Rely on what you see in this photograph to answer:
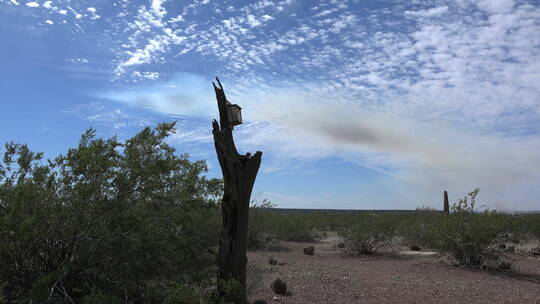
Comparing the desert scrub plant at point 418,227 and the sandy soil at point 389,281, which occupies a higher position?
the desert scrub plant at point 418,227

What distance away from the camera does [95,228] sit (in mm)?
5594

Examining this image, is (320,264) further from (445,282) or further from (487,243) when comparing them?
(487,243)

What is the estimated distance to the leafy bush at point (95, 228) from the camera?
529 cm

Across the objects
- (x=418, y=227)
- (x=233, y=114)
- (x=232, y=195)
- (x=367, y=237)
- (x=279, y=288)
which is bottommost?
(x=279, y=288)

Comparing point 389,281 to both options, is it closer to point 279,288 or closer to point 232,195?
point 279,288

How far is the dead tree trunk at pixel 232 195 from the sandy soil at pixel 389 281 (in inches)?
67.8

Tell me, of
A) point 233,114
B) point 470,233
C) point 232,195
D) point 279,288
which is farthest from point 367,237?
point 233,114

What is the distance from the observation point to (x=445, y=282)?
1076cm

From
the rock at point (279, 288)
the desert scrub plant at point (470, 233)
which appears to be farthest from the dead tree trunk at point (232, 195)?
the desert scrub plant at point (470, 233)

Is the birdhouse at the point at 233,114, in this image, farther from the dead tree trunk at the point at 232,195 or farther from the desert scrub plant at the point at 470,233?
the desert scrub plant at the point at 470,233

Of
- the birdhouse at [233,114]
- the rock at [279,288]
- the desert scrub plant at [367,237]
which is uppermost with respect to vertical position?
the birdhouse at [233,114]

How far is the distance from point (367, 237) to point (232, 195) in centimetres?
1006

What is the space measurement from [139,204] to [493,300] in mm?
6929

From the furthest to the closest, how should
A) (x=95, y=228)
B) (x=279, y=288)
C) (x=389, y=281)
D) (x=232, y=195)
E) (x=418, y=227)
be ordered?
(x=418, y=227)
(x=389, y=281)
(x=279, y=288)
(x=232, y=195)
(x=95, y=228)
